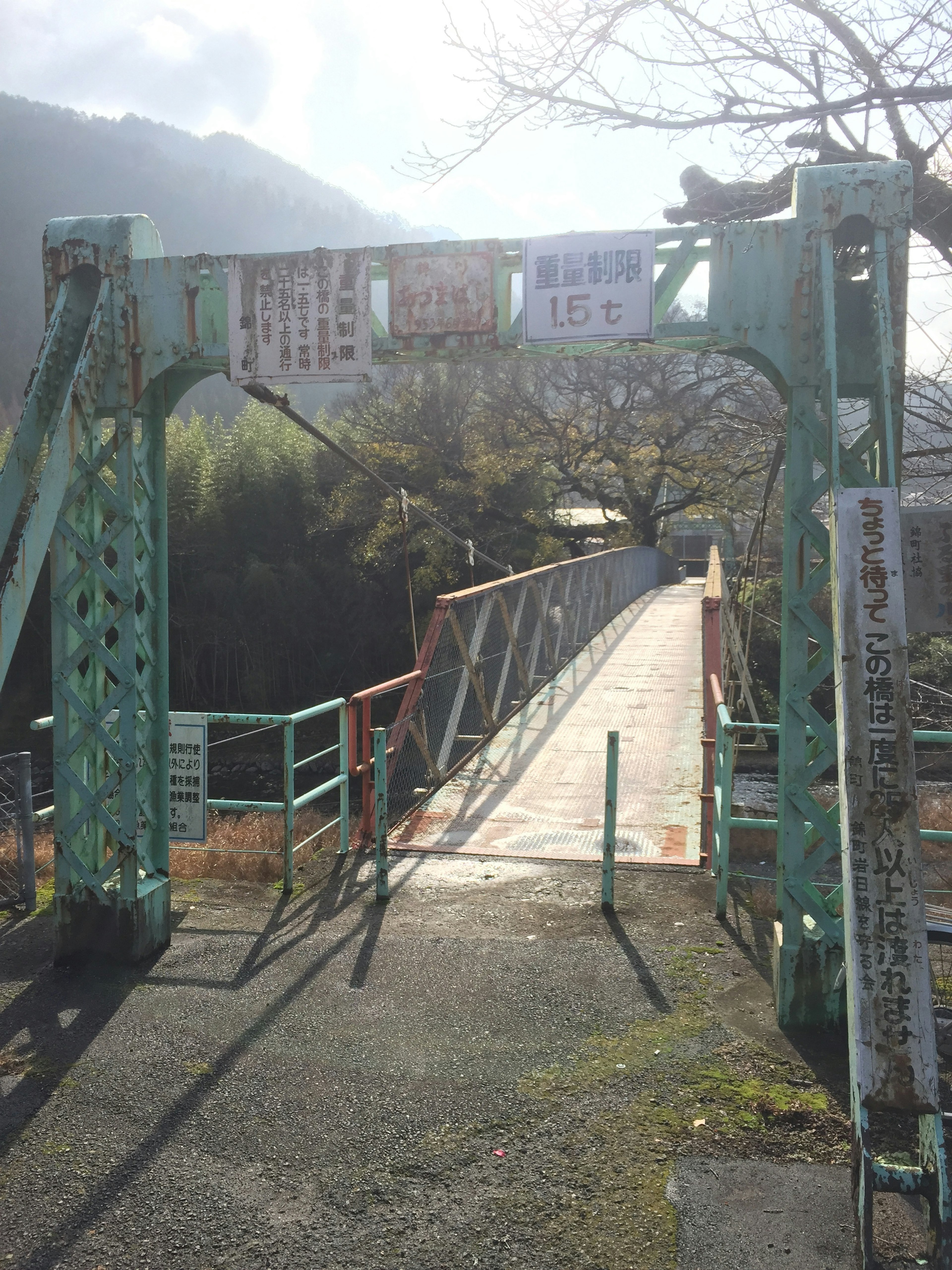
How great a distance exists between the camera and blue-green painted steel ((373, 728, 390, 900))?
581cm

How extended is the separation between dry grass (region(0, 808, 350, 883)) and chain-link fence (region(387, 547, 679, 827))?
980 millimetres

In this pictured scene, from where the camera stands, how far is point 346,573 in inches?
1079

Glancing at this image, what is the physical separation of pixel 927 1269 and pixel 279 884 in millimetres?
4306

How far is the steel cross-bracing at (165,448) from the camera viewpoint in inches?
166

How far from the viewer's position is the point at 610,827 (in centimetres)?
550

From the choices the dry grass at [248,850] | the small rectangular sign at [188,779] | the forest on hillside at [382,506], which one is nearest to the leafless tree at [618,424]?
the forest on hillside at [382,506]

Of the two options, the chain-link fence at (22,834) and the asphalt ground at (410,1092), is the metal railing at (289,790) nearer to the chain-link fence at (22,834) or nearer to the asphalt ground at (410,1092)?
the asphalt ground at (410,1092)

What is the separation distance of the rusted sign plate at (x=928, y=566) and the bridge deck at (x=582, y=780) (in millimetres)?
3095

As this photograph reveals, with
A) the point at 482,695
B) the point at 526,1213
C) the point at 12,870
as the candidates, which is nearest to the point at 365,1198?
the point at 526,1213

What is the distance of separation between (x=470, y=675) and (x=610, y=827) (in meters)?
3.56

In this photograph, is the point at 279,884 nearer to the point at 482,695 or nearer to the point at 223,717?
the point at 223,717

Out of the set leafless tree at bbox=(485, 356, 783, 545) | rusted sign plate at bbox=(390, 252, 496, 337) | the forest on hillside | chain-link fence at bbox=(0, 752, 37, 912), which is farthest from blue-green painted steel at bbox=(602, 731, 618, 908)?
the forest on hillside

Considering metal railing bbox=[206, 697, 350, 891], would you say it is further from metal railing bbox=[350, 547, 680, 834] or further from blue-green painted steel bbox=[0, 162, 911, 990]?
blue-green painted steel bbox=[0, 162, 911, 990]

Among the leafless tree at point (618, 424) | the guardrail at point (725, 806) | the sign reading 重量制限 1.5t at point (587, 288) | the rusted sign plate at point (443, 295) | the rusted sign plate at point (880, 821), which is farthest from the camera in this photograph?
the leafless tree at point (618, 424)
